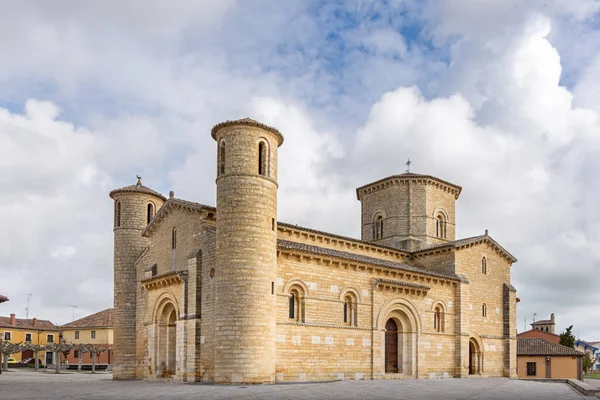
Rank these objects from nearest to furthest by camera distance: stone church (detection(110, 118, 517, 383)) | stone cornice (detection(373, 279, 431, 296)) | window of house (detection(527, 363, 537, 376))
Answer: stone church (detection(110, 118, 517, 383)), stone cornice (detection(373, 279, 431, 296)), window of house (detection(527, 363, 537, 376))

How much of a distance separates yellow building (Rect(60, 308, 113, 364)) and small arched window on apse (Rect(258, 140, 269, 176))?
4325cm

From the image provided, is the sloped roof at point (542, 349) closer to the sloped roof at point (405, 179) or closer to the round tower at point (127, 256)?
the sloped roof at point (405, 179)

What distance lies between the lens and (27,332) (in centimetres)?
7538

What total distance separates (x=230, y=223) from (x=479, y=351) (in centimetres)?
1921

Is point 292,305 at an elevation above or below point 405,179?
below

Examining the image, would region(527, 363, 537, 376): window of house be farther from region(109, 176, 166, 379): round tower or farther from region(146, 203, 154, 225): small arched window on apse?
region(146, 203, 154, 225): small arched window on apse

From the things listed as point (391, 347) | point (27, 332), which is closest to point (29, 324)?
point (27, 332)

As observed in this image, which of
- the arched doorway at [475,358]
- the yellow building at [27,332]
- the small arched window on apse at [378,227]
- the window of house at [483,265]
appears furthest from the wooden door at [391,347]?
the yellow building at [27,332]

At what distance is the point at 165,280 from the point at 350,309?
9.37m

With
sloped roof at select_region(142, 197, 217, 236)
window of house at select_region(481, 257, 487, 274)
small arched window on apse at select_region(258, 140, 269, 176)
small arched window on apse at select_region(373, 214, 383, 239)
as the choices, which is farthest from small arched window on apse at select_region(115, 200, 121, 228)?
window of house at select_region(481, 257, 487, 274)

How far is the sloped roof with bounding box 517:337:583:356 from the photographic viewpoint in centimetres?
4994

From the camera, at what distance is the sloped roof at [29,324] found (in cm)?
7384

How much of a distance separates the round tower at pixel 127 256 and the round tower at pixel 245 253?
9.90 meters

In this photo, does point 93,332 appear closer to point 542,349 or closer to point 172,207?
point 172,207
